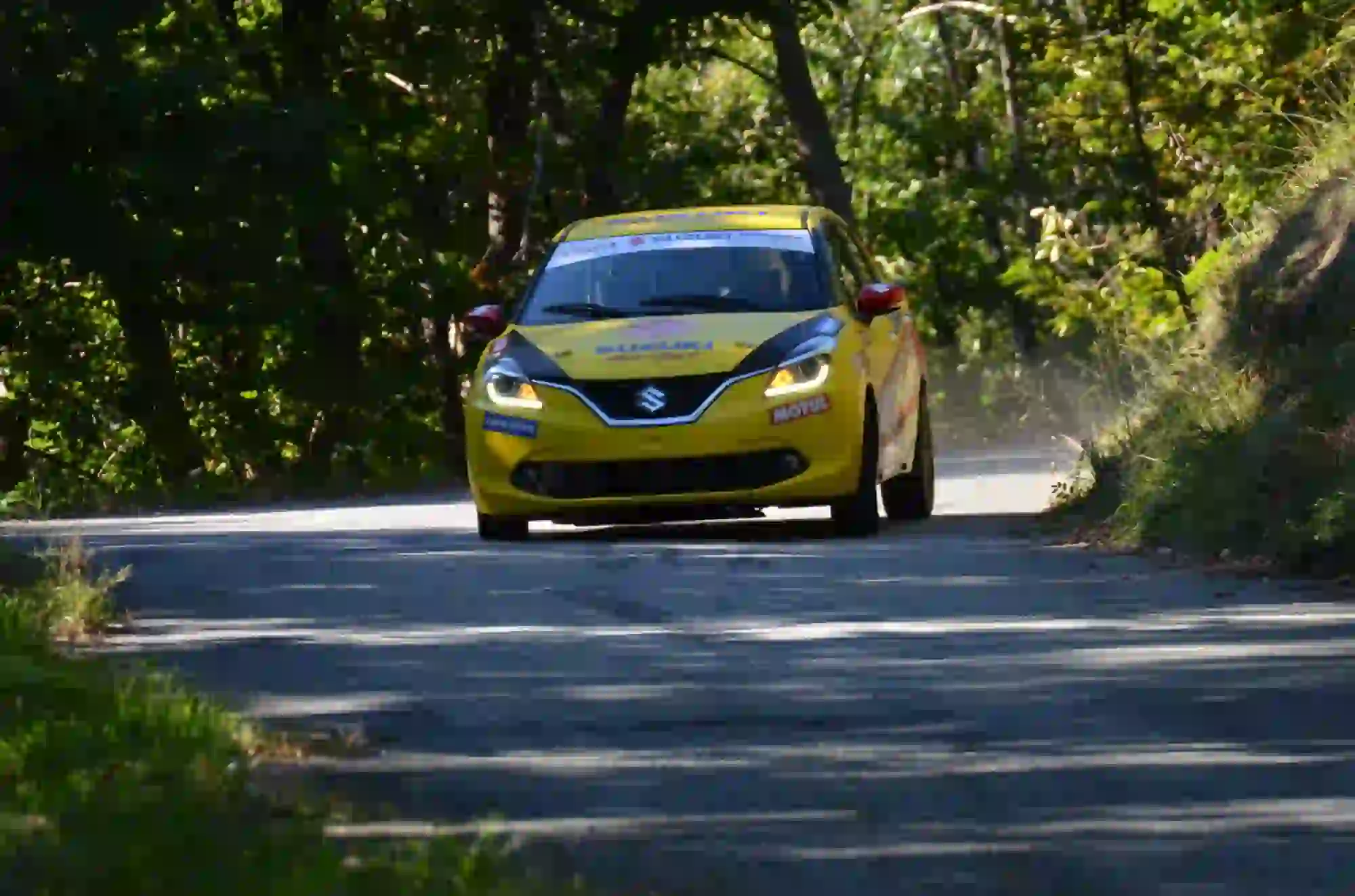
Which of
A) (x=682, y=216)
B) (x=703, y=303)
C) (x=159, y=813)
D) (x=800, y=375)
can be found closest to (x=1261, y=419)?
(x=800, y=375)

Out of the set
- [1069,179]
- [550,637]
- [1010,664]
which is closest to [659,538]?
[550,637]

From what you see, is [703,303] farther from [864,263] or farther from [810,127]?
A: [810,127]

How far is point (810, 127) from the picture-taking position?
108ft

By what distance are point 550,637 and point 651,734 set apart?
2234 millimetres

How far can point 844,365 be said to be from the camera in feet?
48.6

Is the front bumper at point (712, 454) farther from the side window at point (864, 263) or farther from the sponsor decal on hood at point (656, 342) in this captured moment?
the side window at point (864, 263)

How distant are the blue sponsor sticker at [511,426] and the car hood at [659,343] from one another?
31cm

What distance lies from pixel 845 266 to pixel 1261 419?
3.46 metres

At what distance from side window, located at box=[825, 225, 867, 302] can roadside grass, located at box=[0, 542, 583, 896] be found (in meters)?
7.17

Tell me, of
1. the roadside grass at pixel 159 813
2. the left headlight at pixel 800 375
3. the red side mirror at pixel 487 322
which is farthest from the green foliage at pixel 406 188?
the roadside grass at pixel 159 813

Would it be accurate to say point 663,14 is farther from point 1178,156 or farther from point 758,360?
point 758,360

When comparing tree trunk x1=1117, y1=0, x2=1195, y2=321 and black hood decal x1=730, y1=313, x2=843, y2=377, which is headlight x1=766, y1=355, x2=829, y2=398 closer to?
black hood decal x1=730, y1=313, x2=843, y2=377

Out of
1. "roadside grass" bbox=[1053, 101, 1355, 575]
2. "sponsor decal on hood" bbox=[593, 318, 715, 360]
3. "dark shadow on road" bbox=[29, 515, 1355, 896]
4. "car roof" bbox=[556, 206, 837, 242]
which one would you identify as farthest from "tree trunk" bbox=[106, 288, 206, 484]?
"dark shadow on road" bbox=[29, 515, 1355, 896]

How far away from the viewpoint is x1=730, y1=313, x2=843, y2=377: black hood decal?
14.7 metres
